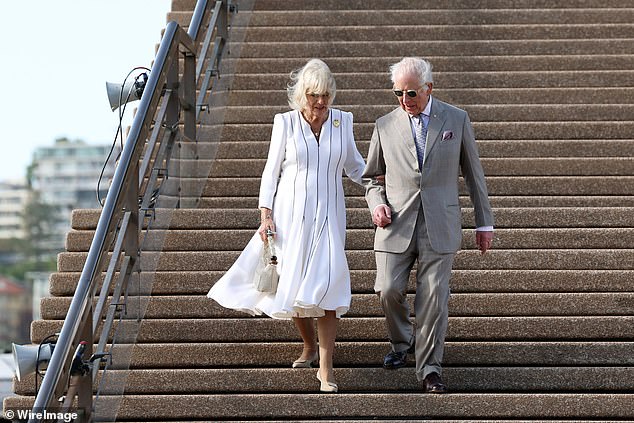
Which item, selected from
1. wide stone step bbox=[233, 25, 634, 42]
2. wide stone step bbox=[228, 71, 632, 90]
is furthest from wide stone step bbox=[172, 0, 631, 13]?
wide stone step bbox=[228, 71, 632, 90]

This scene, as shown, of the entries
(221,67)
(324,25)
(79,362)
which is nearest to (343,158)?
(79,362)

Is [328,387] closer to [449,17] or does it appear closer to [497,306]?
[497,306]

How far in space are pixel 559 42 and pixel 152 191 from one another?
422cm

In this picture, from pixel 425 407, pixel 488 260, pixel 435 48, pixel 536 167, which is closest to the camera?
pixel 425 407

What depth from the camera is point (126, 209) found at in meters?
Answer: 6.38

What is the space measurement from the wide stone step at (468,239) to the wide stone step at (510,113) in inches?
60.3

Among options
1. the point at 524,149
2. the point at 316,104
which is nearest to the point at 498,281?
the point at 316,104

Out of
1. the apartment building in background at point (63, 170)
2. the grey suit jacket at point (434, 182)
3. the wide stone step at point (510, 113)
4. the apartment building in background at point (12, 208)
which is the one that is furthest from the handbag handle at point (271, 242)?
the apartment building in background at point (63, 170)

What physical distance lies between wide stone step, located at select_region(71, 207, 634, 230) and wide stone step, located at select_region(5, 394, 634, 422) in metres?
1.75

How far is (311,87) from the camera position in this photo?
21.0 ft

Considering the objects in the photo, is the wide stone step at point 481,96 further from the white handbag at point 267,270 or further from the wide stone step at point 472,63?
the white handbag at point 267,270

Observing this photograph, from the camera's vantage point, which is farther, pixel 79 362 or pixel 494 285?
pixel 494 285

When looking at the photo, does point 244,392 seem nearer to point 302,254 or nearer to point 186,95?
point 302,254

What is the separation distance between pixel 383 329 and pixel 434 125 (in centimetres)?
114
